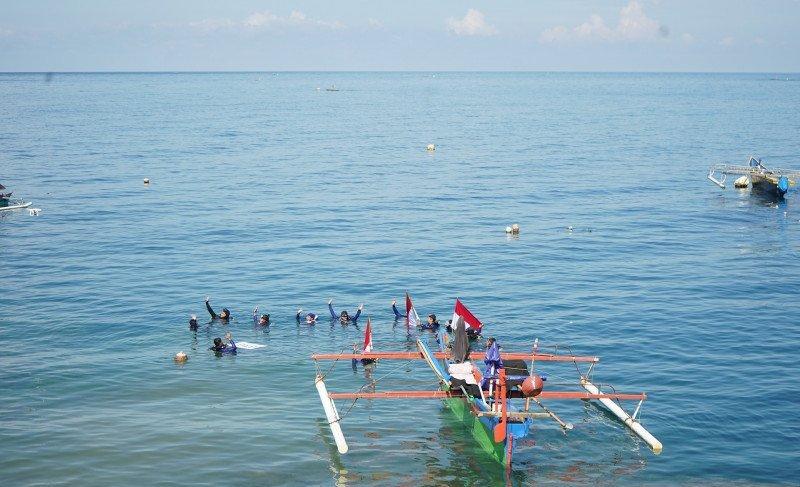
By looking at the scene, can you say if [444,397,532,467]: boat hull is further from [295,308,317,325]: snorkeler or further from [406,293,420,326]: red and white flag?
[295,308,317,325]: snorkeler

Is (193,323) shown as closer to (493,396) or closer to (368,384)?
(368,384)

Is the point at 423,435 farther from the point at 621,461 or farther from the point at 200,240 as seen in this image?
the point at 200,240

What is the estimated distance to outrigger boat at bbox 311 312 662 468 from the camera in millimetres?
29859

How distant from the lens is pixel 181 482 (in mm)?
31328

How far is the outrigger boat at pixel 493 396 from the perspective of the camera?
29859 millimetres

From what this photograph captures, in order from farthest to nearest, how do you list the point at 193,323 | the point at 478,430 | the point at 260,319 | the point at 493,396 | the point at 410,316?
1. the point at 260,319
2. the point at 193,323
3. the point at 410,316
4. the point at 478,430
5. the point at 493,396

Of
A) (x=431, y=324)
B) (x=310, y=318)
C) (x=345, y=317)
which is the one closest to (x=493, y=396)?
(x=431, y=324)

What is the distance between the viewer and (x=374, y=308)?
52250 mm

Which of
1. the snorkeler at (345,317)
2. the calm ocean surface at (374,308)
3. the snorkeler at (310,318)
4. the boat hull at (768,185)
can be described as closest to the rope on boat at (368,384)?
the calm ocean surface at (374,308)

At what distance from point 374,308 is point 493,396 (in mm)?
20366

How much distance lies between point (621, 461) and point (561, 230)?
42.8 meters

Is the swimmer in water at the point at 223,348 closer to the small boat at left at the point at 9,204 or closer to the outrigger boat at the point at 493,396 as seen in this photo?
the outrigger boat at the point at 493,396

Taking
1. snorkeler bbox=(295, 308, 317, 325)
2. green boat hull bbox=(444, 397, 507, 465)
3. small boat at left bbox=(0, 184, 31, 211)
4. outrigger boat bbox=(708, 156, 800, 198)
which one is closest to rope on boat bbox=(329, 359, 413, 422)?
green boat hull bbox=(444, 397, 507, 465)

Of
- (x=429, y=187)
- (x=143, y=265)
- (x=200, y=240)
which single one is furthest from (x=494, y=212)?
(x=143, y=265)
